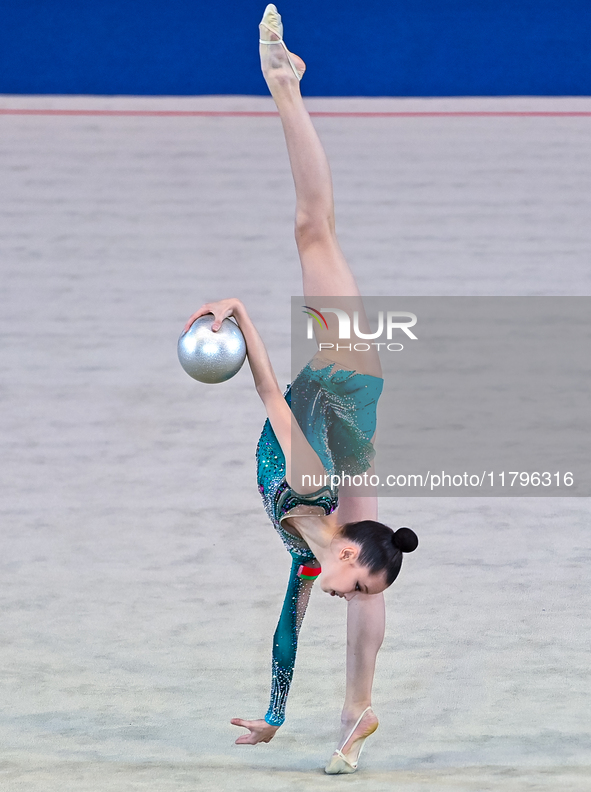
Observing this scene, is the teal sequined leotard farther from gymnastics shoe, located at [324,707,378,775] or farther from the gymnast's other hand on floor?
gymnastics shoe, located at [324,707,378,775]

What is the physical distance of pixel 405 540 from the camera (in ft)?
8.02

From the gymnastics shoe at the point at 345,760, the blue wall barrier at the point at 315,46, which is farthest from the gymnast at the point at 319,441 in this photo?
the blue wall barrier at the point at 315,46

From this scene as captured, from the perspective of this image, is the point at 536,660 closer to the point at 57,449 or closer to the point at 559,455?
the point at 559,455

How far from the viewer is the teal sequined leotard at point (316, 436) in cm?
272

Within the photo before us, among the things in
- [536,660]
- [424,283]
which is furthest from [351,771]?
[424,283]

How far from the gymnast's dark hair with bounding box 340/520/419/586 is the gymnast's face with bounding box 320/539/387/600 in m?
0.01

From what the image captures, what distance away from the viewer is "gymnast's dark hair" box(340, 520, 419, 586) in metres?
2.45

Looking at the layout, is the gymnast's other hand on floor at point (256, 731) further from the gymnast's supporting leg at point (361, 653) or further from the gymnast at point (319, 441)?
the gymnast's supporting leg at point (361, 653)

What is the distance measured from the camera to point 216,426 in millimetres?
4527

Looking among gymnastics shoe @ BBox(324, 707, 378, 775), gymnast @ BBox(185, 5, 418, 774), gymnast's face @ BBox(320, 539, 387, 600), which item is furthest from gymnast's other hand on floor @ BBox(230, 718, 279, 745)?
gymnast's face @ BBox(320, 539, 387, 600)

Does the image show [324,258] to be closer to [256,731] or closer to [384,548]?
[384,548]

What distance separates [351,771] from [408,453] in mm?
1872

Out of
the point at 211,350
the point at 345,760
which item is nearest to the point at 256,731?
the point at 345,760

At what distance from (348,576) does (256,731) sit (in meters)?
0.58
